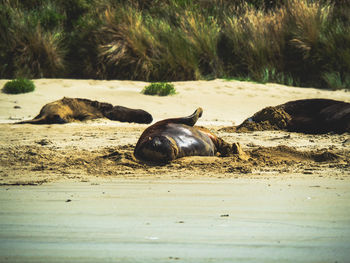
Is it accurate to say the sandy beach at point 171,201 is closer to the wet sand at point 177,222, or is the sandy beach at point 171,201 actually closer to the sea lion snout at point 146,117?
the wet sand at point 177,222

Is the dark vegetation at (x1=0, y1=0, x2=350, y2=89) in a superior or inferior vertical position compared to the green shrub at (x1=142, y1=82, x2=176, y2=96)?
superior

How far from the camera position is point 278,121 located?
7.63 metres

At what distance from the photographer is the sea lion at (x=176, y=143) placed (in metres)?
4.97

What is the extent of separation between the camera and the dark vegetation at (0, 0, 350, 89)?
536 inches

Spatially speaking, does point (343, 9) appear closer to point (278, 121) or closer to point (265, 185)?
point (278, 121)

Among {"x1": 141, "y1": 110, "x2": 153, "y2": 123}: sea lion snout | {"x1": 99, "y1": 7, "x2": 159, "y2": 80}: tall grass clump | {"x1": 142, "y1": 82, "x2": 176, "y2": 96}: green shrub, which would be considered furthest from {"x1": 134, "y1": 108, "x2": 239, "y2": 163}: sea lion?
{"x1": 99, "y1": 7, "x2": 159, "y2": 80}: tall grass clump

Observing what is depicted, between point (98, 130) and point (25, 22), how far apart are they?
26.2 ft

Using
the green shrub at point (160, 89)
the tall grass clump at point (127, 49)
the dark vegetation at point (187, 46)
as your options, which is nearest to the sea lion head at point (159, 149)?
the green shrub at point (160, 89)

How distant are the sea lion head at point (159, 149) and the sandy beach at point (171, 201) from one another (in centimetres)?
11

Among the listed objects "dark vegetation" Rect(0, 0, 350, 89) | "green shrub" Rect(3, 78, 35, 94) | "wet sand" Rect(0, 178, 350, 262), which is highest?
"dark vegetation" Rect(0, 0, 350, 89)

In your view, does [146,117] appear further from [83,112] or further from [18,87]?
[18,87]

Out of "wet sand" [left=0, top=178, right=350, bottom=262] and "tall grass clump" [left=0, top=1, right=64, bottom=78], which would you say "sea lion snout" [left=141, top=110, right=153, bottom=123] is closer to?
"wet sand" [left=0, top=178, right=350, bottom=262]

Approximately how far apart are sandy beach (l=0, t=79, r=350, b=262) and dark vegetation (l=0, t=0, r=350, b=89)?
6.68 metres

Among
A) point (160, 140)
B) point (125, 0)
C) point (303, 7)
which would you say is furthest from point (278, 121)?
point (125, 0)
